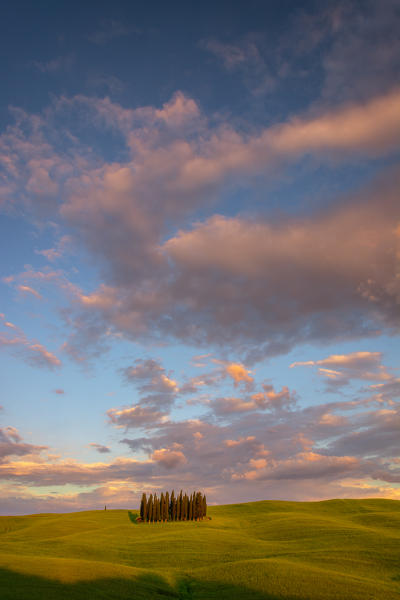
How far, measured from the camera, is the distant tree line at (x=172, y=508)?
211ft

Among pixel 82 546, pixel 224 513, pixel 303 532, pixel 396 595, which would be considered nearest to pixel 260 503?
pixel 224 513

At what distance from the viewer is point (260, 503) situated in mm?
78938

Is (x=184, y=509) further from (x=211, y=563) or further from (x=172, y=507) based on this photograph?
(x=211, y=563)

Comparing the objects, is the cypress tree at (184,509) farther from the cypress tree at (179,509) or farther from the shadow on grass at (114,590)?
the shadow on grass at (114,590)

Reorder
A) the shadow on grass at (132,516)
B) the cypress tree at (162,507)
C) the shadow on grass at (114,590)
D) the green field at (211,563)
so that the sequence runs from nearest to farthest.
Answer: the shadow on grass at (114,590) → the green field at (211,563) → the cypress tree at (162,507) → the shadow on grass at (132,516)

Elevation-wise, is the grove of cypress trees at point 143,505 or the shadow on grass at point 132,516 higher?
the grove of cypress trees at point 143,505

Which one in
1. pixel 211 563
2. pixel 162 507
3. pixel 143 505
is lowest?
pixel 211 563

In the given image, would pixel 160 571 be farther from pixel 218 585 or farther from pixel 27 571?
pixel 27 571

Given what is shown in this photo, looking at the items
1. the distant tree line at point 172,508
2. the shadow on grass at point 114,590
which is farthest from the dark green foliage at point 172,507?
the shadow on grass at point 114,590

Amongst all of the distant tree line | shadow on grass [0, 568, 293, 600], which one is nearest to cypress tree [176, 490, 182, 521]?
the distant tree line

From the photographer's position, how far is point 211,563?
31609 millimetres

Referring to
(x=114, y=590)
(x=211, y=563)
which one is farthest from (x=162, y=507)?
(x=114, y=590)

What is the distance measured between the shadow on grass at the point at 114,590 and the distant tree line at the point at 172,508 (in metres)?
40.9

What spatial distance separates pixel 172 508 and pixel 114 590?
46115mm
